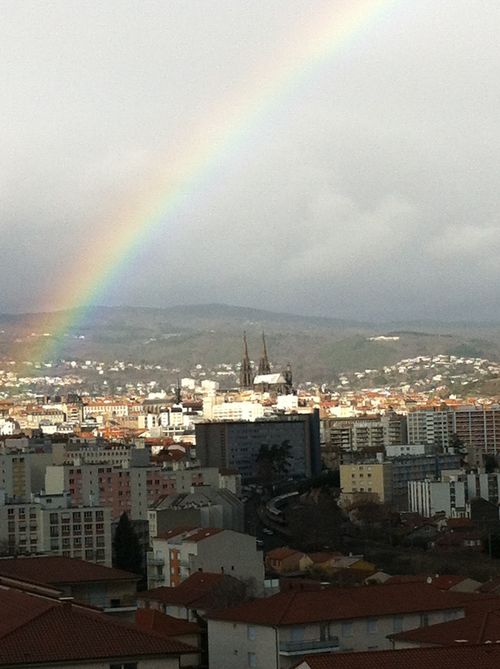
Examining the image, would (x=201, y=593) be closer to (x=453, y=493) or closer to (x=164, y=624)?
(x=164, y=624)

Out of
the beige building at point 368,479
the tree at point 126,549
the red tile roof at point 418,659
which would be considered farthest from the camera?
the beige building at point 368,479

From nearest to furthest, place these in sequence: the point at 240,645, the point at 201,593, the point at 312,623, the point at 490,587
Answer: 1. the point at 312,623
2. the point at 240,645
3. the point at 201,593
4. the point at 490,587

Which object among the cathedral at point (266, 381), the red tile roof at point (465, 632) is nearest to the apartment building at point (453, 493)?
the red tile roof at point (465, 632)

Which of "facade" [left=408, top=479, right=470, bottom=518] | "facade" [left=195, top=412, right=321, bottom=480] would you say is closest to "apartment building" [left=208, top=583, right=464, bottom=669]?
"facade" [left=408, top=479, right=470, bottom=518]

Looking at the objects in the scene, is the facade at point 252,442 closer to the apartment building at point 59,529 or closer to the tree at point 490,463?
the tree at point 490,463

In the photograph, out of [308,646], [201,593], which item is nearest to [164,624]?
[308,646]
